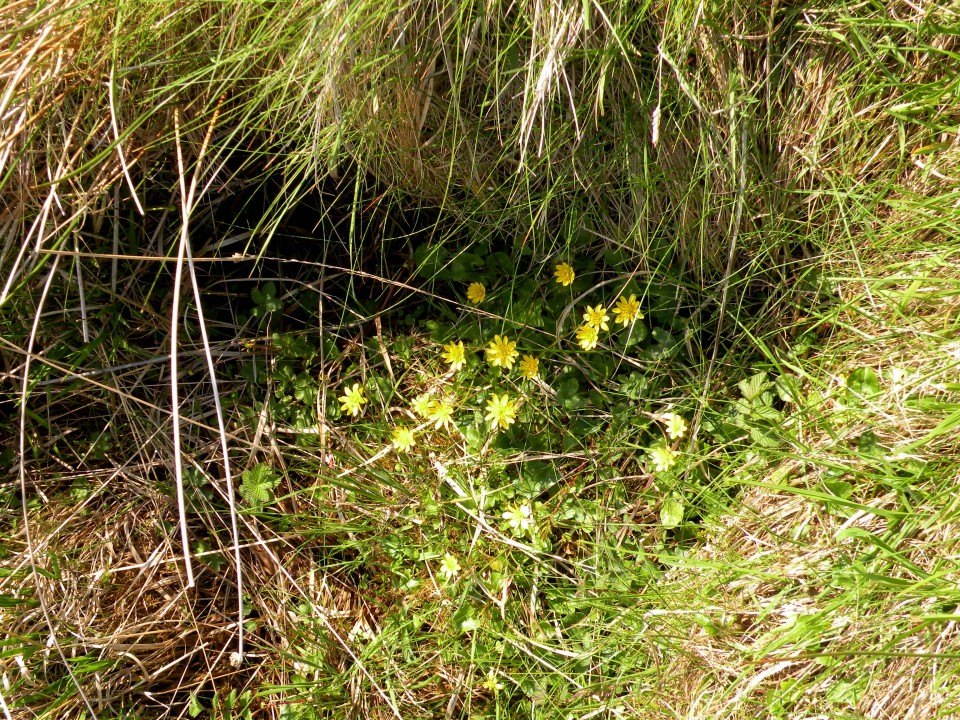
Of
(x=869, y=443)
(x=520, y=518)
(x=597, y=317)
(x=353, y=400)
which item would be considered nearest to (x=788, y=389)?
(x=869, y=443)

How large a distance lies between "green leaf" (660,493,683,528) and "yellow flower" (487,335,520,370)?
0.55 m

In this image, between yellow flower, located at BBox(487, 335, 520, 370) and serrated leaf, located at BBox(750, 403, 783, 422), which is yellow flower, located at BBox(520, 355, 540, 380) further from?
serrated leaf, located at BBox(750, 403, 783, 422)

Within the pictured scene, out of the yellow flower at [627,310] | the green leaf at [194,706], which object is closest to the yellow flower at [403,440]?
the yellow flower at [627,310]

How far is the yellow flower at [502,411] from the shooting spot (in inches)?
78.5

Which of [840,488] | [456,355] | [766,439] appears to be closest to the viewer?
[840,488]

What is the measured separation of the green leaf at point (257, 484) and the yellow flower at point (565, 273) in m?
0.97

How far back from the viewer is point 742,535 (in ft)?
6.43

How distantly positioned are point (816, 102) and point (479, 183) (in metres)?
0.83

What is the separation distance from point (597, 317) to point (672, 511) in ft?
1.81

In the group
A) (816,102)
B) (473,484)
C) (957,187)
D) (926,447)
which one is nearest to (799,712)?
(926,447)

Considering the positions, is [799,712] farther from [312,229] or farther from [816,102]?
[312,229]

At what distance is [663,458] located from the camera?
196cm

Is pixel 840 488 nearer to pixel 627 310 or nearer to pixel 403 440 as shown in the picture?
pixel 627 310

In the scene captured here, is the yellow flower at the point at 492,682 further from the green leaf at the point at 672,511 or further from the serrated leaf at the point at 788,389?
the serrated leaf at the point at 788,389
